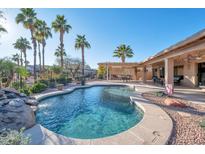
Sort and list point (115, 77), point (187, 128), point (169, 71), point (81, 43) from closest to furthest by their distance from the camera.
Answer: point (187, 128), point (169, 71), point (81, 43), point (115, 77)

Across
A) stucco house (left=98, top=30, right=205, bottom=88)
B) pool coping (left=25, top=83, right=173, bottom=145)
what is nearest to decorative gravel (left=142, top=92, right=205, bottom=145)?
pool coping (left=25, top=83, right=173, bottom=145)

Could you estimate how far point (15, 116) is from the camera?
190 inches

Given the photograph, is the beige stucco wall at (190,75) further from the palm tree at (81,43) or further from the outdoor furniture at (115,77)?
the palm tree at (81,43)

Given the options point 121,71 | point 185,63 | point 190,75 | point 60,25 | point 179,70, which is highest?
point 60,25

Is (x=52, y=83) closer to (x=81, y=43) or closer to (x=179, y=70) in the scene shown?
(x=81, y=43)

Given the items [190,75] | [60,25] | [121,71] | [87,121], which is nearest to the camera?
[87,121]

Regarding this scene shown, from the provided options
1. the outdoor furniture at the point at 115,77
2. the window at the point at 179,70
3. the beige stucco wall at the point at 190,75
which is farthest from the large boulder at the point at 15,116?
the outdoor furniture at the point at 115,77

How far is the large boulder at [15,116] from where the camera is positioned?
4629 millimetres

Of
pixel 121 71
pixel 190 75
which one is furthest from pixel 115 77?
pixel 190 75

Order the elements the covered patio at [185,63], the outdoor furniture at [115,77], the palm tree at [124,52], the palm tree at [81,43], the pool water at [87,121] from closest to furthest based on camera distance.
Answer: the pool water at [87,121]
the covered patio at [185,63]
the palm tree at [81,43]
the outdoor furniture at [115,77]
the palm tree at [124,52]

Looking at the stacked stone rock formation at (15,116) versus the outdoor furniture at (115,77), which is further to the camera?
the outdoor furniture at (115,77)

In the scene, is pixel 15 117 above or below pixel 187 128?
above

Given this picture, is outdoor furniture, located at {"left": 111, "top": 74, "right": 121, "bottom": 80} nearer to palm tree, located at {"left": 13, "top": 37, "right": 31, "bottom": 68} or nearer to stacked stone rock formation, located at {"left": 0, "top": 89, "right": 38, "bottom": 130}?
palm tree, located at {"left": 13, "top": 37, "right": 31, "bottom": 68}

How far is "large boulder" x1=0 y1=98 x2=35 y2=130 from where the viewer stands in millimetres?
4629
